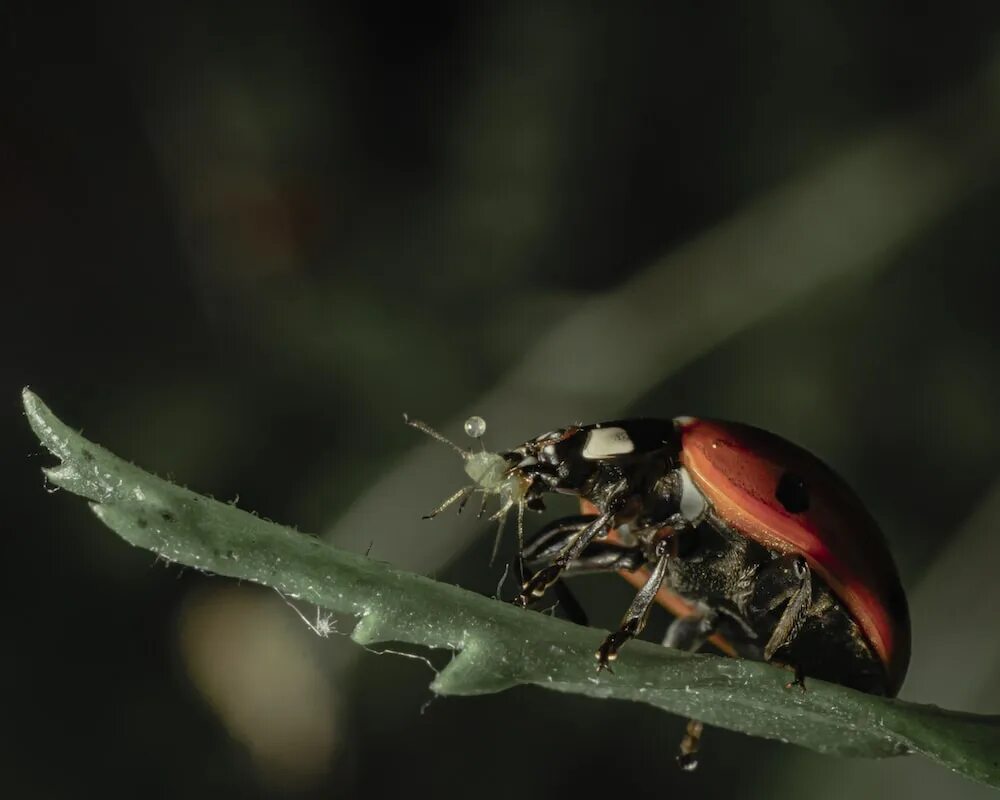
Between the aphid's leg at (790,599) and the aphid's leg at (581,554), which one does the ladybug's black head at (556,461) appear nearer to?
the aphid's leg at (581,554)

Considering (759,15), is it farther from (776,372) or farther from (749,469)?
(749,469)

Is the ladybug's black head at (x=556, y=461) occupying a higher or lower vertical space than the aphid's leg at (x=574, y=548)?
higher

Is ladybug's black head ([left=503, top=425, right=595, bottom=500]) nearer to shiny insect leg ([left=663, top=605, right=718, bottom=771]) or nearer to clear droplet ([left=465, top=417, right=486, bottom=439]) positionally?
clear droplet ([left=465, top=417, right=486, bottom=439])

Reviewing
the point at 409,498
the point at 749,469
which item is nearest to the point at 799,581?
the point at 749,469

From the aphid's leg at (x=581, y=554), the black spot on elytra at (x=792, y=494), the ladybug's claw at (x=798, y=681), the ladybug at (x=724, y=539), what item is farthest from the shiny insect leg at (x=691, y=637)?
the ladybug's claw at (x=798, y=681)

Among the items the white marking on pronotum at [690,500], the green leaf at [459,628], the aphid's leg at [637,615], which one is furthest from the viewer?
the white marking on pronotum at [690,500]

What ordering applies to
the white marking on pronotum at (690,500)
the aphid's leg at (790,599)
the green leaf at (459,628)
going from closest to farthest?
the green leaf at (459,628) → the aphid's leg at (790,599) → the white marking on pronotum at (690,500)
